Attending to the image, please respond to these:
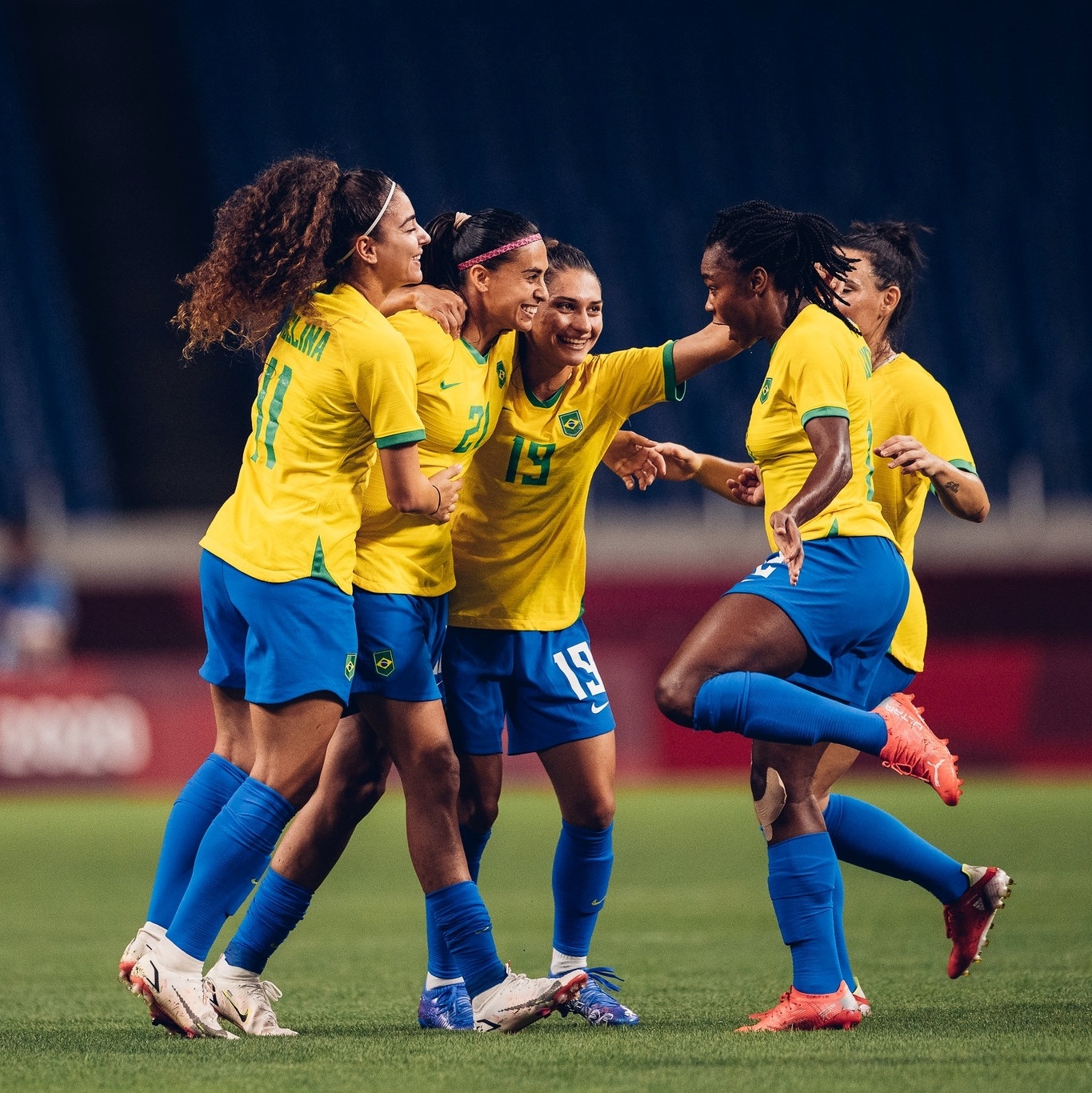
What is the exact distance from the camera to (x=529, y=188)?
1888 cm

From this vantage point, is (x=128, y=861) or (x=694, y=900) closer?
(x=694, y=900)

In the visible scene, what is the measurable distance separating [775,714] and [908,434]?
3.54ft

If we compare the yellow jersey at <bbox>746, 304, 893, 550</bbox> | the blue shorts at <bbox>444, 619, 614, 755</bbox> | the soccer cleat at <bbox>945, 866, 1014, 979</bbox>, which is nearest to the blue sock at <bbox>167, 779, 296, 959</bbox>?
the blue shorts at <bbox>444, 619, 614, 755</bbox>

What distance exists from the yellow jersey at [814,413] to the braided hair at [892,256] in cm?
54

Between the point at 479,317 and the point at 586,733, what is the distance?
1123 millimetres

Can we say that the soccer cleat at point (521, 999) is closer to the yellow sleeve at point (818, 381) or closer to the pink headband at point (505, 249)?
the yellow sleeve at point (818, 381)

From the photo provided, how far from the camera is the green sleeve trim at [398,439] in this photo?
3.87 metres

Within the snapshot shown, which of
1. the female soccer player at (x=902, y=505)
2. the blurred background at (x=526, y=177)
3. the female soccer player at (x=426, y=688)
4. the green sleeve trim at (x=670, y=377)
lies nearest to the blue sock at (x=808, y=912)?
the female soccer player at (x=902, y=505)

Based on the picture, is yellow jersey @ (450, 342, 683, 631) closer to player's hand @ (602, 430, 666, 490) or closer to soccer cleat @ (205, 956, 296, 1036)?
player's hand @ (602, 430, 666, 490)

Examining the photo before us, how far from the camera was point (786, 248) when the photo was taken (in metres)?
4.22

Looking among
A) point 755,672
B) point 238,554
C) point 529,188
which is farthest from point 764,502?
point 529,188

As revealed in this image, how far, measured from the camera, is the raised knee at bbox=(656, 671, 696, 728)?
155 inches

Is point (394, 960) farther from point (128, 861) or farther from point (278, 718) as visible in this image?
point (128, 861)

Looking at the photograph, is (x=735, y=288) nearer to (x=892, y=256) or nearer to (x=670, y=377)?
(x=670, y=377)
